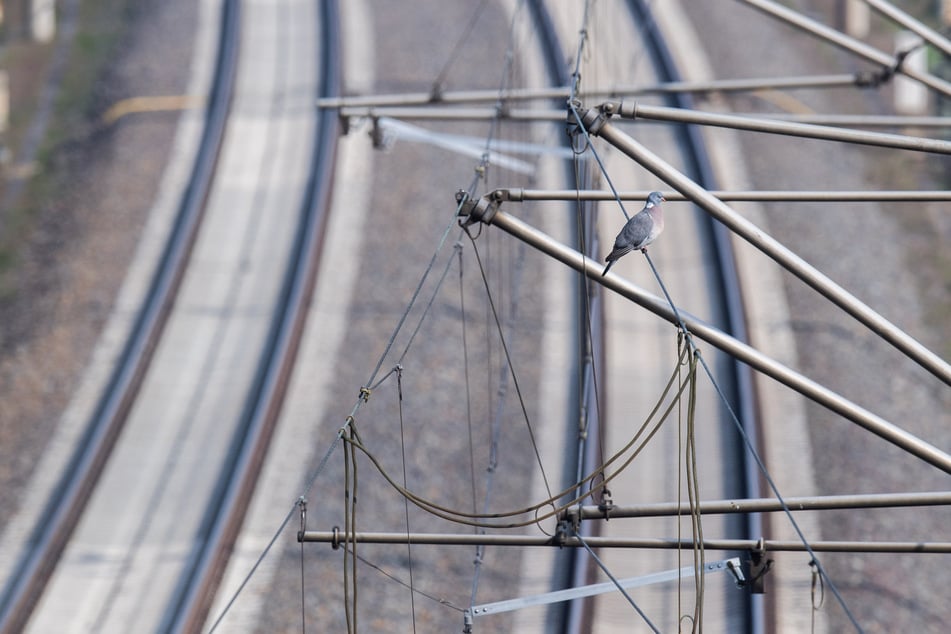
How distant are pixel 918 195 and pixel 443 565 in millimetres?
7734

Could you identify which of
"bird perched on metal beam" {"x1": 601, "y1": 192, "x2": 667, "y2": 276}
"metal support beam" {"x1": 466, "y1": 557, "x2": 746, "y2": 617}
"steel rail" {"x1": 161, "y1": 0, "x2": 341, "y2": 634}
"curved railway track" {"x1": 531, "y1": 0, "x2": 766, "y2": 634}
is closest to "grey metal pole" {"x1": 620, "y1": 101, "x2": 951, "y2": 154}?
"bird perched on metal beam" {"x1": 601, "y1": 192, "x2": 667, "y2": 276}

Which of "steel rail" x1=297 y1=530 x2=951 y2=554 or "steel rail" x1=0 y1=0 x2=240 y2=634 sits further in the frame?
"steel rail" x1=0 y1=0 x2=240 y2=634

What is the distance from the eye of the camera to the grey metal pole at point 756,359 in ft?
25.1

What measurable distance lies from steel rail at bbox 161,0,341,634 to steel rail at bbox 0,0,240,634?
5.72ft

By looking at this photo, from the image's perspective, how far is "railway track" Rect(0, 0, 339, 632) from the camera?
14477 millimetres

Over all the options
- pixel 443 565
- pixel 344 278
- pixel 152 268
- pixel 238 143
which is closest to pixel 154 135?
pixel 238 143

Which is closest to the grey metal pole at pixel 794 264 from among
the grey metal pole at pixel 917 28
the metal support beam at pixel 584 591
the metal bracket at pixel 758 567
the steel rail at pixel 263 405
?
the metal bracket at pixel 758 567

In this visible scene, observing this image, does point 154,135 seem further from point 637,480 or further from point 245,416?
point 637,480

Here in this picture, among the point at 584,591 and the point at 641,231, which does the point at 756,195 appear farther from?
the point at 584,591

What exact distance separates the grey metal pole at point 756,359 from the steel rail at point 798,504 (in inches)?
10.5

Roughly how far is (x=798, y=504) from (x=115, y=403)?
11692 millimetres

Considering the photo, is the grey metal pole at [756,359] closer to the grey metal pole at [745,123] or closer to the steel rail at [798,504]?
the steel rail at [798,504]

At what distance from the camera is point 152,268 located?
2023cm

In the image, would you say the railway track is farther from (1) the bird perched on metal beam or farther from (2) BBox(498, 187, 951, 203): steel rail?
(1) the bird perched on metal beam
